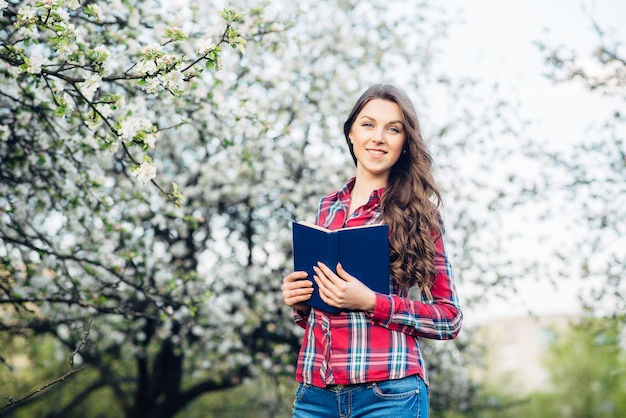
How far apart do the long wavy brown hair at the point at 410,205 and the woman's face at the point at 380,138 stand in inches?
1.1

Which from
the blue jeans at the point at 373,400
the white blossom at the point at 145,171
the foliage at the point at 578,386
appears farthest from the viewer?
the foliage at the point at 578,386

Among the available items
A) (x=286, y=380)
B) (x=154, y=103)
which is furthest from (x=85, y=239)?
(x=286, y=380)

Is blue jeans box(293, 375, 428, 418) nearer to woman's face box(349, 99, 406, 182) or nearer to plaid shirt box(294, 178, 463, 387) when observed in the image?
plaid shirt box(294, 178, 463, 387)

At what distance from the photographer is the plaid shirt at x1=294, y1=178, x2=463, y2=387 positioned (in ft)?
7.35

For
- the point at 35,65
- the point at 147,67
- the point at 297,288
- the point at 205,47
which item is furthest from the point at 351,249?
the point at 35,65

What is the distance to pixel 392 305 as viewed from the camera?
7.41 ft

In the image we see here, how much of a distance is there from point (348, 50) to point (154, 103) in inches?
113

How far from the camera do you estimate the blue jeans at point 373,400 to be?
7.19 ft

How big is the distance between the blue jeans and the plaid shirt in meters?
0.03

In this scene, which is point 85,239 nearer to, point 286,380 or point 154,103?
point 154,103

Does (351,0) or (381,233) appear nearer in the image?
(381,233)

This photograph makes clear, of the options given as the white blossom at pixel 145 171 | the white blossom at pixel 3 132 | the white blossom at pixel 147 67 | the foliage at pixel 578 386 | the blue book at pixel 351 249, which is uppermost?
the white blossom at pixel 3 132

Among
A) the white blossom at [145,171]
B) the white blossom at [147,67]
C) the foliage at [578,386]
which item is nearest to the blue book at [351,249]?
the white blossom at [145,171]

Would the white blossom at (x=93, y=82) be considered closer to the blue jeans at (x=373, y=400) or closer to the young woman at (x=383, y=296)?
the young woman at (x=383, y=296)
